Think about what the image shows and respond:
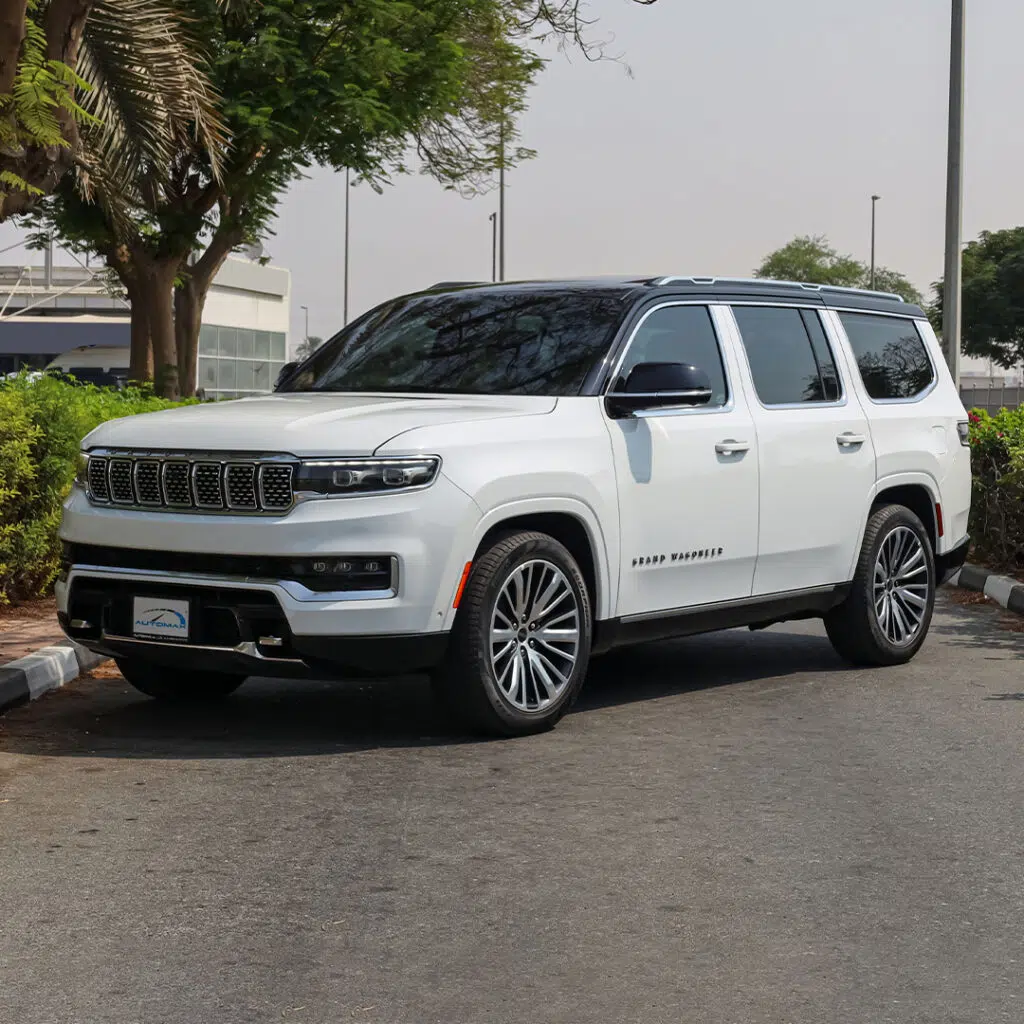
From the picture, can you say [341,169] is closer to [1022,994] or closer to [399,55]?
[399,55]

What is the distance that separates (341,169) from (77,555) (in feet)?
69.1

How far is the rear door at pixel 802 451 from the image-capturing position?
887cm

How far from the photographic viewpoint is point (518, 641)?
7.59m

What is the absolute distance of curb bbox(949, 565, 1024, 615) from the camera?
12680mm

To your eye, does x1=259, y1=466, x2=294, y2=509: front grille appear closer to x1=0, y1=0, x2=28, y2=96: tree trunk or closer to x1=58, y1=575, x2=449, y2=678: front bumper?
x1=58, y1=575, x2=449, y2=678: front bumper

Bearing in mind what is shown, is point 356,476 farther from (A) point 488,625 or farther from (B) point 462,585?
(A) point 488,625

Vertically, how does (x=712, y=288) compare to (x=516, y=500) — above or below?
above

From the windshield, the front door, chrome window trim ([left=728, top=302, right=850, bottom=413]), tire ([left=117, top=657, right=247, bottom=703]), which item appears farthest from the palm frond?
the front door

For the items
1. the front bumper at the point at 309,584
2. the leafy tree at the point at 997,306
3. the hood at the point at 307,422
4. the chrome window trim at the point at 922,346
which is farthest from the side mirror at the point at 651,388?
the leafy tree at the point at 997,306

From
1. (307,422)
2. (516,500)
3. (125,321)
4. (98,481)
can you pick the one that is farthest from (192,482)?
(125,321)

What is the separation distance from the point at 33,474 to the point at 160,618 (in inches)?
153

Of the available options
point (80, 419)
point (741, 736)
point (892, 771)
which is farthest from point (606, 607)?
point (80, 419)

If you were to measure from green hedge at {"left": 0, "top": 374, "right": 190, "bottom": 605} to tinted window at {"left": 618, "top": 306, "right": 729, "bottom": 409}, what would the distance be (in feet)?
13.3

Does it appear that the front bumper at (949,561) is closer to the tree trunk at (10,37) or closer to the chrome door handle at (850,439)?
the chrome door handle at (850,439)
